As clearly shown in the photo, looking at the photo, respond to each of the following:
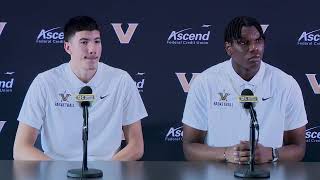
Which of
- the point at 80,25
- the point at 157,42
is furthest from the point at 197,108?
the point at 80,25

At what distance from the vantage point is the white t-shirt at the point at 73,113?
10.9 ft

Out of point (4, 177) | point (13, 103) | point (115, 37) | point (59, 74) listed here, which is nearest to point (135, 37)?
point (115, 37)

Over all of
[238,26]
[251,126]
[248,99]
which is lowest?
[251,126]

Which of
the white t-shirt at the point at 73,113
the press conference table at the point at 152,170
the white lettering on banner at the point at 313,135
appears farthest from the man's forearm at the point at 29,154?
the white lettering on banner at the point at 313,135

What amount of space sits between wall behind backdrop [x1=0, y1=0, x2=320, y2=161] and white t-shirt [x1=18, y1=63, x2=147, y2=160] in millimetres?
478

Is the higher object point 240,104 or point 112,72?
point 112,72

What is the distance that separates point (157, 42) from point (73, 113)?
0.87m

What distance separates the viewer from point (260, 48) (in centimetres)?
326

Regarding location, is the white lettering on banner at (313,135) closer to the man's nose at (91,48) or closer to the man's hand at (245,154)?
the man's hand at (245,154)

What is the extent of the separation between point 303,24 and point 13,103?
2020 millimetres

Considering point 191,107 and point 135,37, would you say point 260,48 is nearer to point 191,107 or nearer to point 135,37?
point 191,107

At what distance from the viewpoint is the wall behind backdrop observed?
390 centimetres

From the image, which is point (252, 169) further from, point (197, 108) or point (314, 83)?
point (314, 83)

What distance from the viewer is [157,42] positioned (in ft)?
12.9
